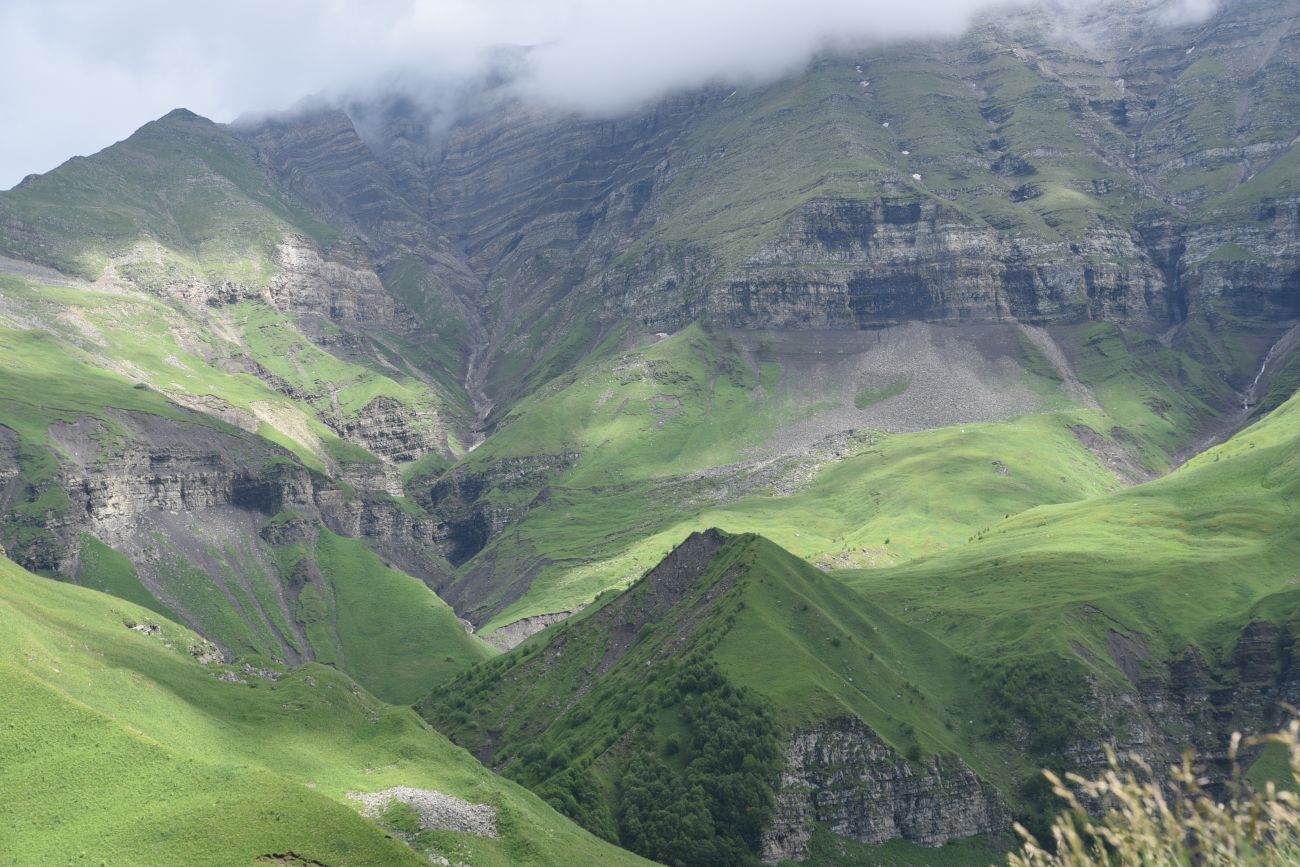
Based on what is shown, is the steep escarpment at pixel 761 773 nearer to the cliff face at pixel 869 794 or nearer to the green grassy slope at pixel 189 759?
the cliff face at pixel 869 794

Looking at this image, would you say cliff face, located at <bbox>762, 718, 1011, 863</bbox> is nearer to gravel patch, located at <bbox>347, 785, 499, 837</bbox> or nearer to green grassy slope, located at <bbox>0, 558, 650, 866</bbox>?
green grassy slope, located at <bbox>0, 558, 650, 866</bbox>

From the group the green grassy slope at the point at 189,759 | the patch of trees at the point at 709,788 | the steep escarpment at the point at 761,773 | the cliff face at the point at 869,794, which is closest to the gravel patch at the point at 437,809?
the green grassy slope at the point at 189,759

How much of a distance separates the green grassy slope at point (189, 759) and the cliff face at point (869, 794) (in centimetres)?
4031

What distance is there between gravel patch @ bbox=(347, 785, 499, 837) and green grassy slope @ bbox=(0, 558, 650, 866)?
1.89m

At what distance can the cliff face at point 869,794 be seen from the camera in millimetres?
186000

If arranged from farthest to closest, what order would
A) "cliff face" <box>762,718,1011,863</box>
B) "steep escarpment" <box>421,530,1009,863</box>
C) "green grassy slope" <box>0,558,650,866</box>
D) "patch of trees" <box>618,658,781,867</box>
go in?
"cliff face" <box>762,718,1011,863</box>
"steep escarpment" <box>421,530,1009,863</box>
"patch of trees" <box>618,658,781,867</box>
"green grassy slope" <box>0,558,650,866</box>

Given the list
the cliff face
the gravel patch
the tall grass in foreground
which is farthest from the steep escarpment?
the tall grass in foreground

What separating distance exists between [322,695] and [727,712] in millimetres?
63948

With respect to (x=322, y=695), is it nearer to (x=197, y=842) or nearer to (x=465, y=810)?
(x=465, y=810)

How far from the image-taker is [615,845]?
540 ft

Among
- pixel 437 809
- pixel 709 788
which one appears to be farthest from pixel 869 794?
pixel 437 809

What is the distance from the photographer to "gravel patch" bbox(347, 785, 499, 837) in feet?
428

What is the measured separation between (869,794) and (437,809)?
8374 centimetres

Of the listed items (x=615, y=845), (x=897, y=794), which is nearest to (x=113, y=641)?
(x=615, y=845)
